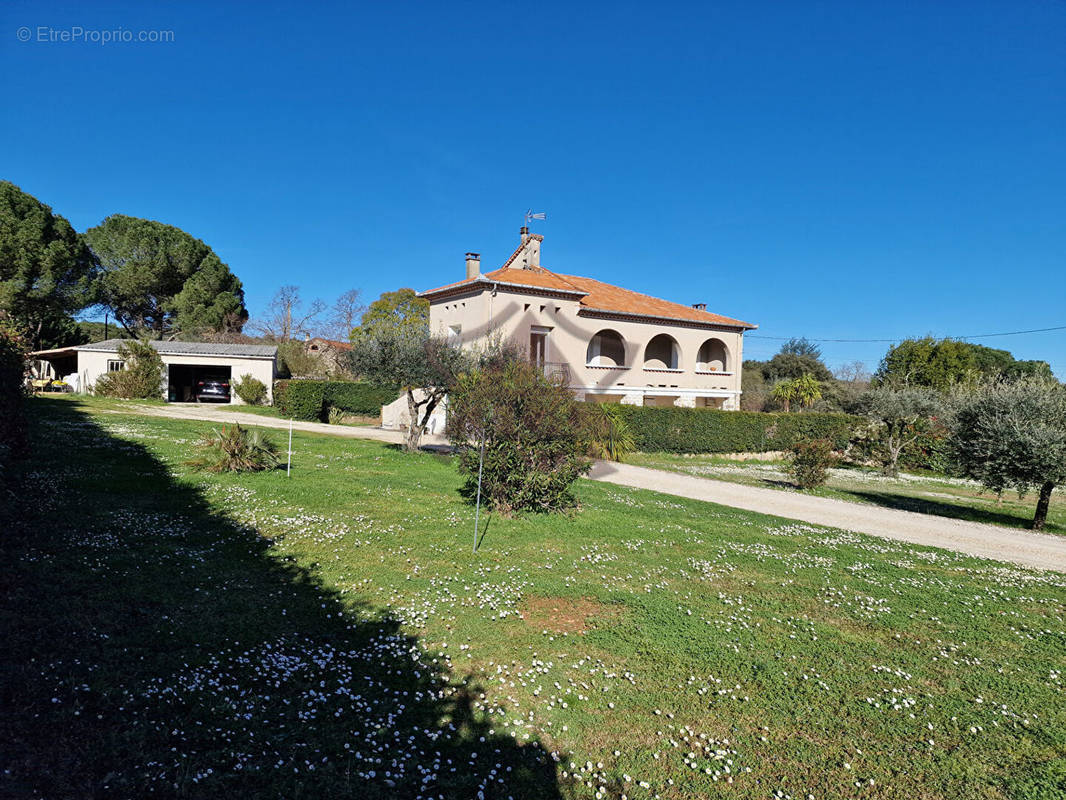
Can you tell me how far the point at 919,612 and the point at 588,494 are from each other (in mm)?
7195

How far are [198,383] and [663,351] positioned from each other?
30.3 meters

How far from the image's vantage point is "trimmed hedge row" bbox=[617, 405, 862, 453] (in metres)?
25.2

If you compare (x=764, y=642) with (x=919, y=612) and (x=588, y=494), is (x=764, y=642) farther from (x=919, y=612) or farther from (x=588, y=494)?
(x=588, y=494)

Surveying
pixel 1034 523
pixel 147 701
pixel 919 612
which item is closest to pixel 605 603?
pixel 919 612

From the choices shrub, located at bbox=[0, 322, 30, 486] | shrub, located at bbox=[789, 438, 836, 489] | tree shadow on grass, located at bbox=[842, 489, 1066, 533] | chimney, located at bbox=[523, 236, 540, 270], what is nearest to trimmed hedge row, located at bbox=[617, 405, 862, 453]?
tree shadow on grass, located at bbox=[842, 489, 1066, 533]

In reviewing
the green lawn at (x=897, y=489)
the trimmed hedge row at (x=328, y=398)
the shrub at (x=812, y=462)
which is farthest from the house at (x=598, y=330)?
the shrub at (x=812, y=462)

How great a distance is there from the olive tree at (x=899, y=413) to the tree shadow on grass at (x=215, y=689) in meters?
25.7

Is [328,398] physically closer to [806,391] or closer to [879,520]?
[879,520]

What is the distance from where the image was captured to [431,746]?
11.8 ft

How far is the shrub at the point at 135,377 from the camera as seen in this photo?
3186 cm

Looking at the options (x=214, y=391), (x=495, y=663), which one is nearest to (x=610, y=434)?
(x=495, y=663)

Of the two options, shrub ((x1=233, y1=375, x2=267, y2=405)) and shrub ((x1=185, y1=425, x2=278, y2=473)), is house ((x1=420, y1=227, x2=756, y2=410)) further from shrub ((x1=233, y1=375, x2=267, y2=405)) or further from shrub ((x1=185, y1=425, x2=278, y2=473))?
shrub ((x1=185, y1=425, x2=278, y2=473))

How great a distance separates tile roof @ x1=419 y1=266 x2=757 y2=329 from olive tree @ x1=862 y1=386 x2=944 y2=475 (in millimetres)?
11552

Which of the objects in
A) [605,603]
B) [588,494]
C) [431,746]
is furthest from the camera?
[588,494]
